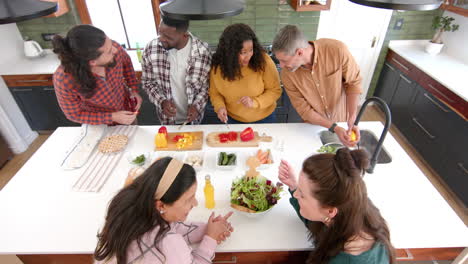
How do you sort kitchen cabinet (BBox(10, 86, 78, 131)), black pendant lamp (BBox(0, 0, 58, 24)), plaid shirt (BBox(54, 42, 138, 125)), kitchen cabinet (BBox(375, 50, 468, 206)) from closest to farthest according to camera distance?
black pendant lamp (BBox(0, 0, 58, 24)) < plaid shirt (BBox(54, 42, 138, 125)) < kitchen cabinet (BBox(375, 50, 468, 206)) < kitchen cabinet (BBox(10, 86, 78, 131))

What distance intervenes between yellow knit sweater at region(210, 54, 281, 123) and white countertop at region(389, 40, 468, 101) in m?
1.76

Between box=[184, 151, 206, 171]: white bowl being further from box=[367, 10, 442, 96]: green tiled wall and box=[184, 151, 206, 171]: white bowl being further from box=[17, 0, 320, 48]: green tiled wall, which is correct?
box=[367, 10, 442, 96]: green tiled wall

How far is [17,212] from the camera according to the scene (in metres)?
→ 1.48

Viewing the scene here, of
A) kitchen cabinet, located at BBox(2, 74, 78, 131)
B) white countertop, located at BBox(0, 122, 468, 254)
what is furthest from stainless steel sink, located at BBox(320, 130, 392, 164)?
kitchen cabinet, located at BBox(2, 74, 78, 131)

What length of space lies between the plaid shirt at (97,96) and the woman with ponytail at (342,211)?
58.4 inches

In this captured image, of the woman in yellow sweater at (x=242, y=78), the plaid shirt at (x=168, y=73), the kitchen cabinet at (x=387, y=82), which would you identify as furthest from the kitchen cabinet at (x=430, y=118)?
the plaid shirt at (x=168, y=73)

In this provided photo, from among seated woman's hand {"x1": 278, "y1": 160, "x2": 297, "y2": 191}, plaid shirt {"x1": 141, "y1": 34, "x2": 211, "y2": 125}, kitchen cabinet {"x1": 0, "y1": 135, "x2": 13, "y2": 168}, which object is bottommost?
kitchen cabinet {"x1": 0, "y1": 135, "x2": 13, "y2": 168}

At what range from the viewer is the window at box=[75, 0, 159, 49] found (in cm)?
328

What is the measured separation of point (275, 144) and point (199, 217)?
2.46 feet

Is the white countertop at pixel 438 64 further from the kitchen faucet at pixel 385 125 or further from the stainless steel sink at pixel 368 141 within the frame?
Answer: the kitchen faucet at pixel 385 125

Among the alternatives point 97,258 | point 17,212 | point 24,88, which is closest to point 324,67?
point 97,258

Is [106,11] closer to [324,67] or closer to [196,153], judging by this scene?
[196,153]

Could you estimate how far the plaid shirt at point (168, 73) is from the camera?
6.49 feet

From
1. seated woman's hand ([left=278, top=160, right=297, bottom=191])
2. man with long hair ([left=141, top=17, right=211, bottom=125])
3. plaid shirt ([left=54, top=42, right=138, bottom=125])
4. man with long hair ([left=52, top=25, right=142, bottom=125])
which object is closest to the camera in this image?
seated woman's hand ([left=278, top=160, right=297, bottom=191])
